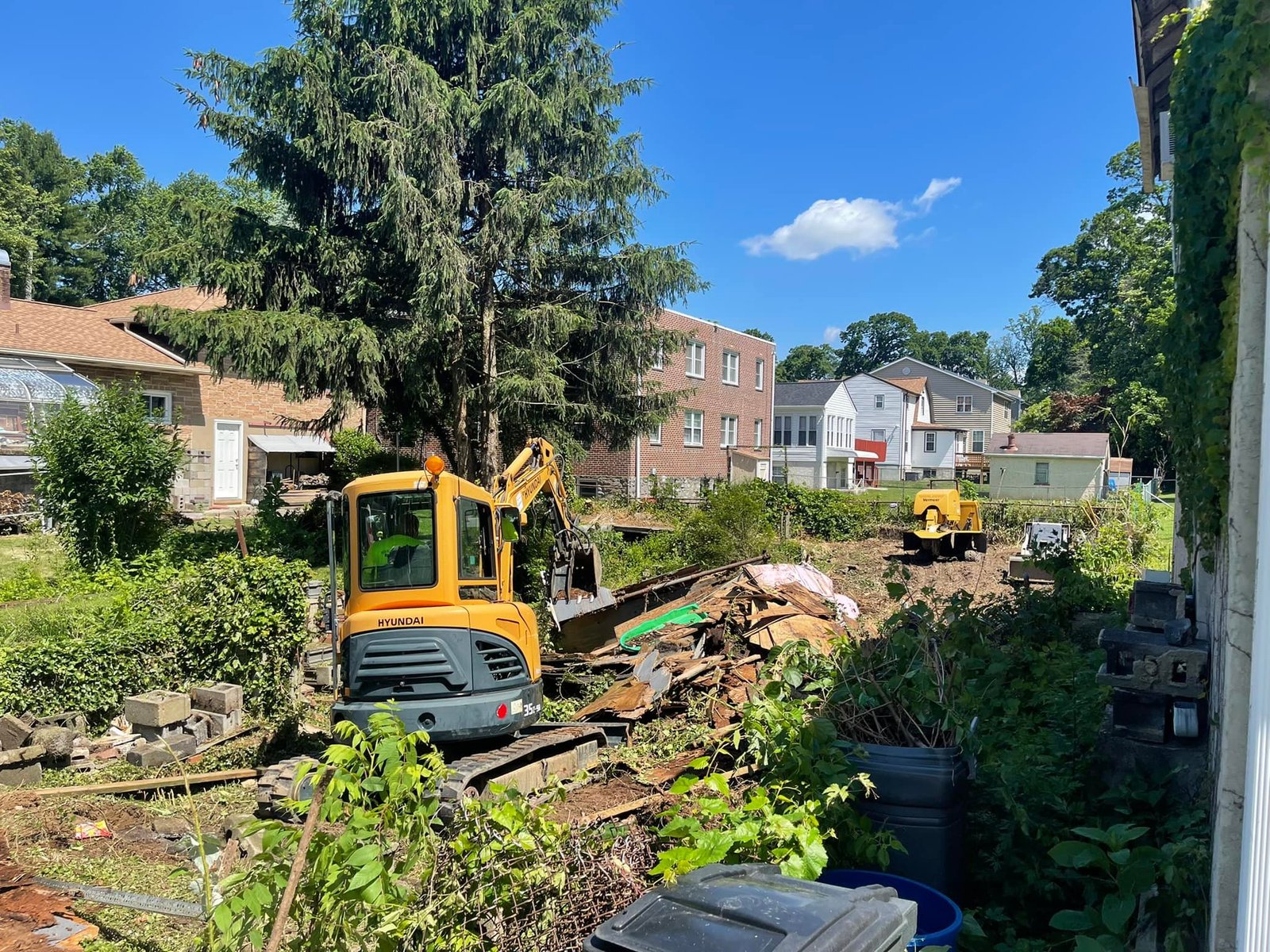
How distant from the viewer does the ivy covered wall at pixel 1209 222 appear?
3342 mm

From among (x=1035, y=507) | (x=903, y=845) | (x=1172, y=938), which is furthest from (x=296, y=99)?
(x=1035, y=507)

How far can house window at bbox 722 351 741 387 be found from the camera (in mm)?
36844

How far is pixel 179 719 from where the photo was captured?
28.5 feet

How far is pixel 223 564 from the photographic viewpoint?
9.70m

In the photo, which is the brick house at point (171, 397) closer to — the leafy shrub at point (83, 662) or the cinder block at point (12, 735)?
the leafy shrub at point (83, 662)

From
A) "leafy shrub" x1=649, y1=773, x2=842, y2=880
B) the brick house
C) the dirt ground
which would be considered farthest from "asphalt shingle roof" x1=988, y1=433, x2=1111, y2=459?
"leafy shrub" x1=649, y1=773, x2=842, y2=880

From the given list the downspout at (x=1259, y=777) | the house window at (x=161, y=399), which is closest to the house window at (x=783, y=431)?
the house window at (x=161, y=399)

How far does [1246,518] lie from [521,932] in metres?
3.21

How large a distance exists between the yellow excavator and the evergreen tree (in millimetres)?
7798

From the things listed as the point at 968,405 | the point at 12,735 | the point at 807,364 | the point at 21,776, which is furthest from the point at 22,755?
the point at 807,364

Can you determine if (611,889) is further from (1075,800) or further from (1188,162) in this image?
(1188,162)

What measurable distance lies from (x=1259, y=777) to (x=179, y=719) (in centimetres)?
913

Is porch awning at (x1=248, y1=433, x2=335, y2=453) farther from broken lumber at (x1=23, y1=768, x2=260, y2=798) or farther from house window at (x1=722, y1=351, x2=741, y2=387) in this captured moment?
broken lumber at (x1=23, y1=768, x2=260, y2=798)

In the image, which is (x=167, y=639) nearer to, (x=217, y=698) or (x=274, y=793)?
(x=217, y=698)
